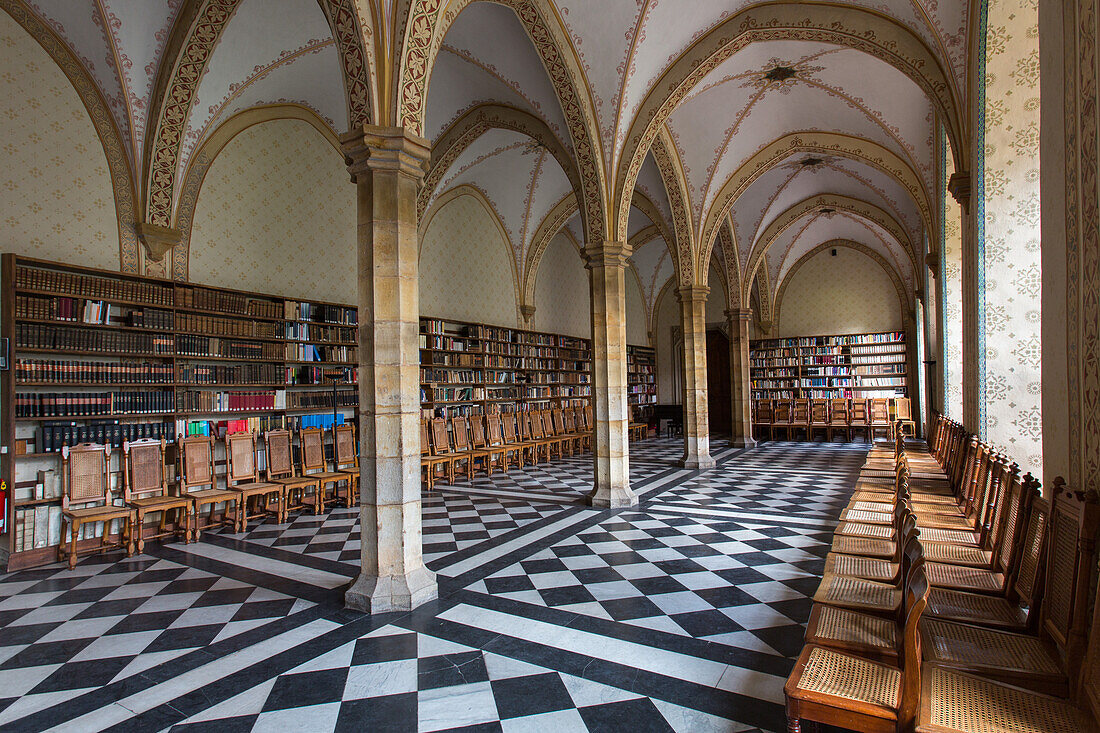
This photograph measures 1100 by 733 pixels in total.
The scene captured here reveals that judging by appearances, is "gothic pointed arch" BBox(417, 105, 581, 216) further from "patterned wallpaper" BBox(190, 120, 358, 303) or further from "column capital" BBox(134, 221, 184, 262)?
"column capital" BBox(134, 221, 184, 262)

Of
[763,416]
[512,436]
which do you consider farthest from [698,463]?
[763,416]

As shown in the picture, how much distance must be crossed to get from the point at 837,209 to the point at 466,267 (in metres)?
9.23

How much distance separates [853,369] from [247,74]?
51.6ft

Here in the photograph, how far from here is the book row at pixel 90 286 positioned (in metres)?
5.48

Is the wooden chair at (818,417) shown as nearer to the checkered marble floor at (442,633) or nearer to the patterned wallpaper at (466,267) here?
the patterned wallpaper at (466,267)

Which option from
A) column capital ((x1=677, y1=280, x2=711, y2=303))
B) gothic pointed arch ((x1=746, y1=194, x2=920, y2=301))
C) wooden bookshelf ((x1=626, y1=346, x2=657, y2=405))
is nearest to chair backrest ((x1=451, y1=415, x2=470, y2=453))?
column capital ((x1=677, y1=280, x2=711, y2=303))

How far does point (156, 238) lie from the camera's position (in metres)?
6.68

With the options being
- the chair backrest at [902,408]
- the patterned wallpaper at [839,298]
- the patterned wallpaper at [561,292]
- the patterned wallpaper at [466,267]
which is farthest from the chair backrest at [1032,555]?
the patterned wallpaper at [839,298]

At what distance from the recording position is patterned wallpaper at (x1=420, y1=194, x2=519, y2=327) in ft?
34.6

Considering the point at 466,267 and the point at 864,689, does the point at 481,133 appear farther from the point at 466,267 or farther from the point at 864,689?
the point at 864,689

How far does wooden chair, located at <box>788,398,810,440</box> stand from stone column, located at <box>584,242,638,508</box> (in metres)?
9.92

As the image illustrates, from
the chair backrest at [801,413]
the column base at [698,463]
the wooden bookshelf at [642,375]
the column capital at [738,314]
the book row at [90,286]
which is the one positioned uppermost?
the column capital at [738,314]

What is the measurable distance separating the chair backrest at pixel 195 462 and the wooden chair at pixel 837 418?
13894 millimetres

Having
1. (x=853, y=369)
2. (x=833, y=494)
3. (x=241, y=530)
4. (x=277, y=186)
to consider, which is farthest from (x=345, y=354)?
(x=853, y=369)
